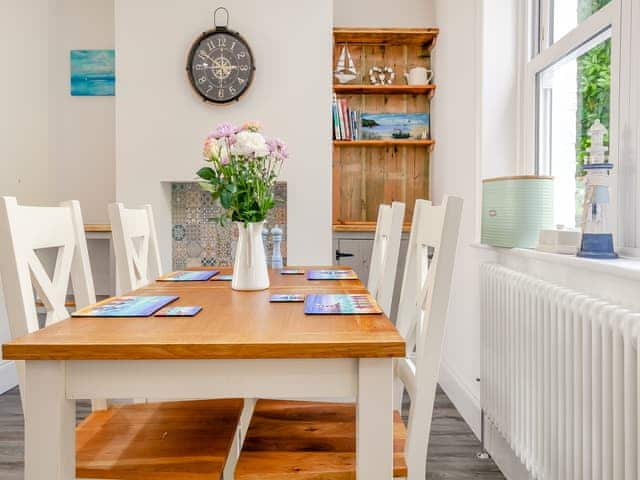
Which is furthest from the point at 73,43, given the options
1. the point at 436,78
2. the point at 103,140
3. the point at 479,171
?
the point at 479,171

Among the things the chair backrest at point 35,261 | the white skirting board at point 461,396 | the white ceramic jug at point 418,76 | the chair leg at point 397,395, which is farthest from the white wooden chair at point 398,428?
the white ceramic jug at point 418,76

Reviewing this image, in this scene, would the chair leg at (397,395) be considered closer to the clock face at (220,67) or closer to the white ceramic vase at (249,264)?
the white ceramic vase at (249,264)

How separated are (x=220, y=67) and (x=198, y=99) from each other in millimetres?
247

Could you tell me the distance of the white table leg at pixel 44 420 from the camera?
1020mm

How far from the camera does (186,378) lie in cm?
104

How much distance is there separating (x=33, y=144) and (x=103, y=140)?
0.47m

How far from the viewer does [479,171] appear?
263 centimetres

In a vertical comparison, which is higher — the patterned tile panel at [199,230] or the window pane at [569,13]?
the window pane at [569,13]

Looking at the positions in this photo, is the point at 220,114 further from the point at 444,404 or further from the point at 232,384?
the point at 232,384

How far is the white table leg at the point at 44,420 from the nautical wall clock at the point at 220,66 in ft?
8.93

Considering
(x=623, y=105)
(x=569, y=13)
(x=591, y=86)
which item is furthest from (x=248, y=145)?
(x=569, y=13)

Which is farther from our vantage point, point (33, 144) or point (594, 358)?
point (33, 144)

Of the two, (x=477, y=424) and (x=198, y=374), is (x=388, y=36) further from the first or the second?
(x=198, y=374)

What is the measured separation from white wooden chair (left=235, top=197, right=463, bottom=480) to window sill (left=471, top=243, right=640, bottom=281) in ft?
1.35
